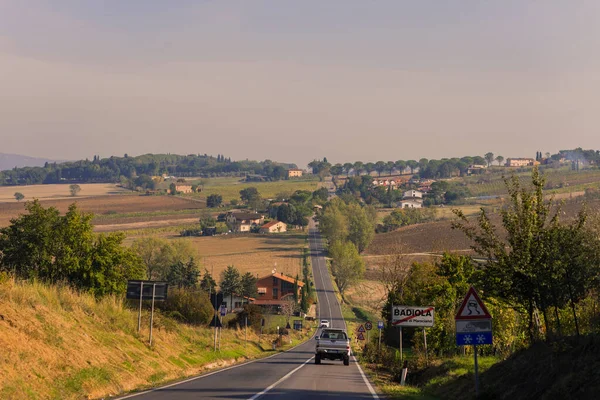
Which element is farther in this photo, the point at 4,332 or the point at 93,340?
the point at 93,340

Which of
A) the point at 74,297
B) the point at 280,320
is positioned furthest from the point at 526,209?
the point at 280,320

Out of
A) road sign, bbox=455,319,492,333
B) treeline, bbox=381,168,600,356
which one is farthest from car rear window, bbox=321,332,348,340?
road sign, bbox=455,319,492,333

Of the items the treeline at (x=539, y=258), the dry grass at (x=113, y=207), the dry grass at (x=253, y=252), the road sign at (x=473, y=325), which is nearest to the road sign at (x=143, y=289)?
the treeline at (x=539, y=258)

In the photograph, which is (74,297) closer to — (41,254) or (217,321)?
(217,321)

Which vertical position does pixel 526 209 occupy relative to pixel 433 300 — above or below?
above

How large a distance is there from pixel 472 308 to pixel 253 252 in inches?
5097

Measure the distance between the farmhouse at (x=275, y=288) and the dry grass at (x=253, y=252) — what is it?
3.71 metres

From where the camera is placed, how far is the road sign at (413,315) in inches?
1187

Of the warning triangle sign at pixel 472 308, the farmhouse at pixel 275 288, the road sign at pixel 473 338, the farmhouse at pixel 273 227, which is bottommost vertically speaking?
the farmhouse at pixel 275 288

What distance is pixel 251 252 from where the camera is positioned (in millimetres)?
144250

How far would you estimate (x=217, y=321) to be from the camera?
3494 centimetres

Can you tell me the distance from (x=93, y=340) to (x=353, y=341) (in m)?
52.4

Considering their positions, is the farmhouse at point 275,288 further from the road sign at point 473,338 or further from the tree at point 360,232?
the road sign at point 473,338

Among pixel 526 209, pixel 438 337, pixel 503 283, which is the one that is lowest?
pixel 438 337
